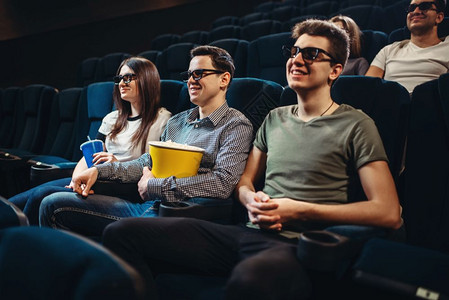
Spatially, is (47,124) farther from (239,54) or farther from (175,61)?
(239,54)

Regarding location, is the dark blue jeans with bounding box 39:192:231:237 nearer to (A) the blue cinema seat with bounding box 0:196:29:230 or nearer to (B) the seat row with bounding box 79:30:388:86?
(A) the blue cinema seat with bounding box 0:196:29:230

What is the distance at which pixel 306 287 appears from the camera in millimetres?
461

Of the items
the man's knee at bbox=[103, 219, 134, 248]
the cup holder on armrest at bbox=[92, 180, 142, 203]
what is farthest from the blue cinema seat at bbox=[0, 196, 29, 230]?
the cup holder on armrest at bbox=[92, 180, 142, 203]

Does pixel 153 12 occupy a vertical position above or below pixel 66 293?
above

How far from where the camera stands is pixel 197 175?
0.70m

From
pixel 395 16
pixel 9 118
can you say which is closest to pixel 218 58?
pixel 395 16

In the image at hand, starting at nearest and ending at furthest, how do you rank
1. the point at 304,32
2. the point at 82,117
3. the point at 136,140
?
the point at 304,32 → the point at 136,140 → the point at 82,117

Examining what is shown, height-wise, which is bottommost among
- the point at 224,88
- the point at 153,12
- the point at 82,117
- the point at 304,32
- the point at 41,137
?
the point at 41,137

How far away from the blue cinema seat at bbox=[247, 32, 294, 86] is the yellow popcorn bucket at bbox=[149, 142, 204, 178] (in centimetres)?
71

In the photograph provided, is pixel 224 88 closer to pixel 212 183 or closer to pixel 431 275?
pixel 212 183

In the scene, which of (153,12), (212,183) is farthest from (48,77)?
(212,183)

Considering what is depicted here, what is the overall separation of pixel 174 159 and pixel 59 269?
41 centimetres

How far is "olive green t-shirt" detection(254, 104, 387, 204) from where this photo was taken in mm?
593

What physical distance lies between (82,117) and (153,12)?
2335 mm
